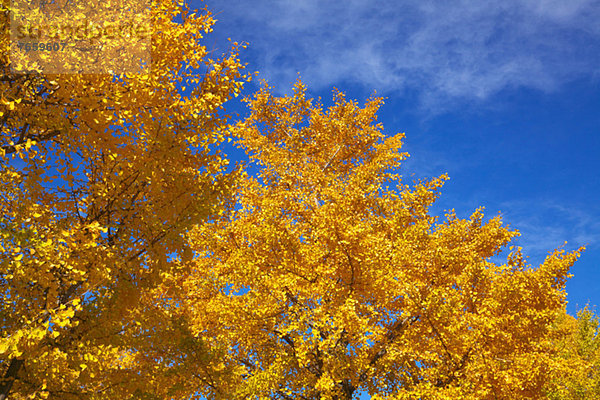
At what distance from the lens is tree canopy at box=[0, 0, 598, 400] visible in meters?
6.61

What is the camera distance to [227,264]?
11.9m

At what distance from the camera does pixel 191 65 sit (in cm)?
863

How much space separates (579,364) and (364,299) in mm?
6306

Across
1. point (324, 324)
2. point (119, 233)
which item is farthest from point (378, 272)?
point (119, 233)

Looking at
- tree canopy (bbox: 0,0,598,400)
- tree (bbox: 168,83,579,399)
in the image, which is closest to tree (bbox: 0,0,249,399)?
tree canopy (bbox: 0,0,598,400)

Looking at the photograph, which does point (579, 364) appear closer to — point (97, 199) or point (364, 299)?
point (364, 299)

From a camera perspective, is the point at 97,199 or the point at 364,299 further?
the point at 364,299

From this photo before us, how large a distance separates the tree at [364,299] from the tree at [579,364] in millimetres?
840

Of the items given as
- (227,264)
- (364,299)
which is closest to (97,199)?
(227,264)

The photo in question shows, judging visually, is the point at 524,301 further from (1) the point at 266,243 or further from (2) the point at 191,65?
(2) the point at 191,65

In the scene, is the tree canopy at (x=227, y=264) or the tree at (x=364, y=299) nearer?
the tree canopy at (x=227, y=264)

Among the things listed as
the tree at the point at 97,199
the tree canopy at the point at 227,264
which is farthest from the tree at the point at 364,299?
the tree at the point at 97,199

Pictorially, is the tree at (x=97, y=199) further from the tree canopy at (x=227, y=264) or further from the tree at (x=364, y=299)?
the tree at (x=364, y=299)

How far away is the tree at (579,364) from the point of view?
11440 mm
